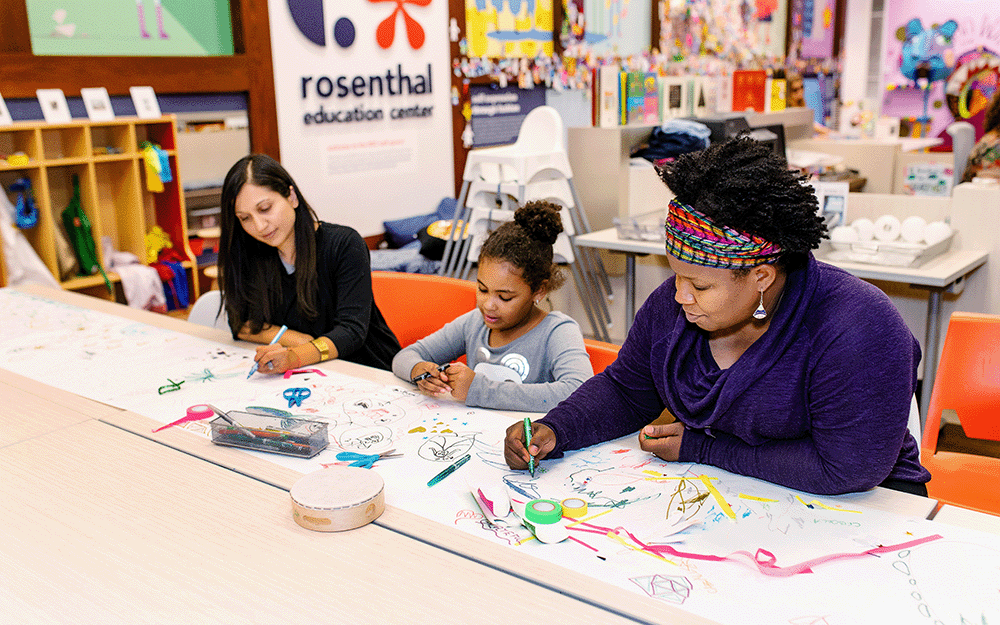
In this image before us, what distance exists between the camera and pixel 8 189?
11.5 feet

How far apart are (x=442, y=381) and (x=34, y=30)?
10.2ft

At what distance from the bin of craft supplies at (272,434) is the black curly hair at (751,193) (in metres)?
0.72

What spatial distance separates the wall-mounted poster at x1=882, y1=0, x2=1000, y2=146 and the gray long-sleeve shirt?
7.49 metres

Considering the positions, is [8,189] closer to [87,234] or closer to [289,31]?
[87,234]

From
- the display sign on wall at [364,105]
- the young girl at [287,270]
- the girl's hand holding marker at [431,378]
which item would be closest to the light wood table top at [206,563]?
the girl's hand holding marker at [431,378]

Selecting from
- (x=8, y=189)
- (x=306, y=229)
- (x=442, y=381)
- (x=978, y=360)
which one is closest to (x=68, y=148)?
(x=8, y=189)

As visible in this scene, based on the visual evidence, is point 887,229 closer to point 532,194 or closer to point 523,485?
point 532,194

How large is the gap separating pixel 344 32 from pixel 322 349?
3.45 meters

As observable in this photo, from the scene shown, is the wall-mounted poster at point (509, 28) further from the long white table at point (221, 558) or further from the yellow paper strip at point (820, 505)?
the yellow paper strip at point (820, 505)

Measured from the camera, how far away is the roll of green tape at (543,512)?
1115 mm

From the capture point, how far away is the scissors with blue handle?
1612 millimetres

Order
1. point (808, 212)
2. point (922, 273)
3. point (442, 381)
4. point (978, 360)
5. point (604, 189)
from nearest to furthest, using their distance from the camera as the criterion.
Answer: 1. point (808, 212)
2. point (442, 381)
3. point (978, 360)
4. point (922, 273)
5. point (604, 189)

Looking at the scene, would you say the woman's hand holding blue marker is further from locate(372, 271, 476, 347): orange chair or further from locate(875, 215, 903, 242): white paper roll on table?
locate(875, 215, 903, 242): white paper roll on table

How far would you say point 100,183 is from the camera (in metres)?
3.89
